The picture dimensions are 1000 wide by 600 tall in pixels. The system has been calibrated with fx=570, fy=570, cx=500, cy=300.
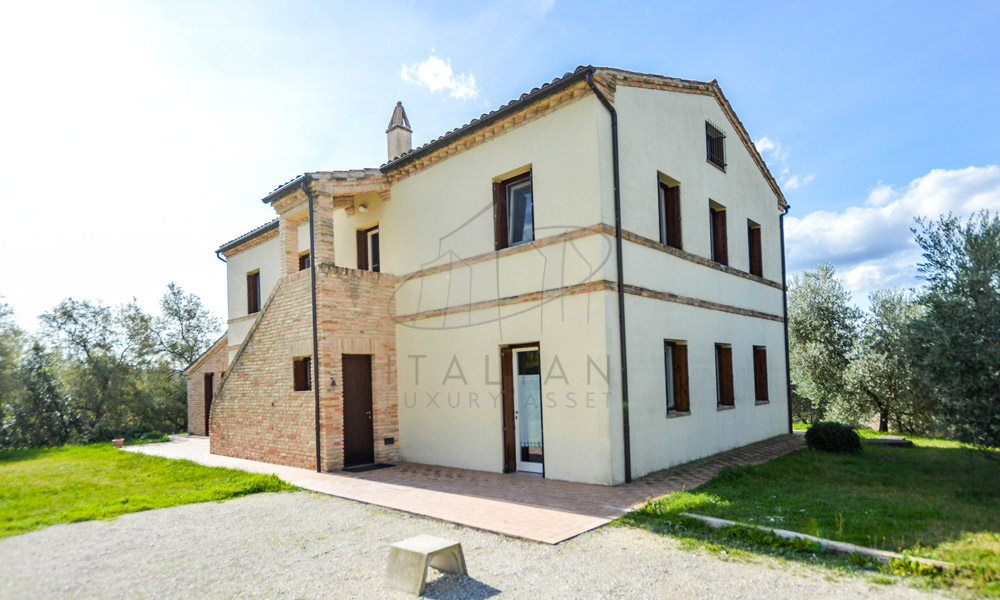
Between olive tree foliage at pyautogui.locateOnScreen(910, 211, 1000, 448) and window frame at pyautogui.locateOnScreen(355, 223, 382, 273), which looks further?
window frame at pyautogui.locateOnScreen(355, 223, 382, 273)

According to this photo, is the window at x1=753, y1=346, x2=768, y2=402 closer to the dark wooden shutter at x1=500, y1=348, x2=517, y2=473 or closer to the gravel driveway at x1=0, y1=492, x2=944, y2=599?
the dark wooden shutter at x1=500, y1=348, x2=517, y2=473

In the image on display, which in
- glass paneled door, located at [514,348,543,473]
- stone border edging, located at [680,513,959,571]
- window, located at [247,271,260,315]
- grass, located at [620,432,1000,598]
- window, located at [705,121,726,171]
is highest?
window, located at [705,121,726,171]

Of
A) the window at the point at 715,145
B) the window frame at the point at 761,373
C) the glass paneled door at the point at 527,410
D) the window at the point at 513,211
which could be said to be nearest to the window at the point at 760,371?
the window frame at the point at 761,373

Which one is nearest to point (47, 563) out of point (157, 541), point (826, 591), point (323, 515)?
point (157, 541)

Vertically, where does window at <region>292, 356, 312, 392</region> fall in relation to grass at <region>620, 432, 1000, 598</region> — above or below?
above

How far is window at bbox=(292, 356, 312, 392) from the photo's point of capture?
36.6 feet

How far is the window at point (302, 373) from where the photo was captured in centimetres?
1114

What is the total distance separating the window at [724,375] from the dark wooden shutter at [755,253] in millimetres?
3107

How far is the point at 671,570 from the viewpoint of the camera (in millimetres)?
4770

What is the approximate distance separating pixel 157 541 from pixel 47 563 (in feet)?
3.06

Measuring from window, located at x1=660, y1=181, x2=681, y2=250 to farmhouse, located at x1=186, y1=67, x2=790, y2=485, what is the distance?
1.6 inches

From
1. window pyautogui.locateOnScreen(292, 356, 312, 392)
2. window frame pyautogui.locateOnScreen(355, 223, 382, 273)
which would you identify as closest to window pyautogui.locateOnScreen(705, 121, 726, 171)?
window frame pyautogui.locateOnScreen(355, 223, 382, 273)

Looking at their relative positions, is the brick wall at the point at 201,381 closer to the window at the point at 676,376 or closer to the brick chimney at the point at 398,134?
the brick chimney at the point at 398,134

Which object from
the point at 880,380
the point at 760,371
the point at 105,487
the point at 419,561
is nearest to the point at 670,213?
the point at 760,371
